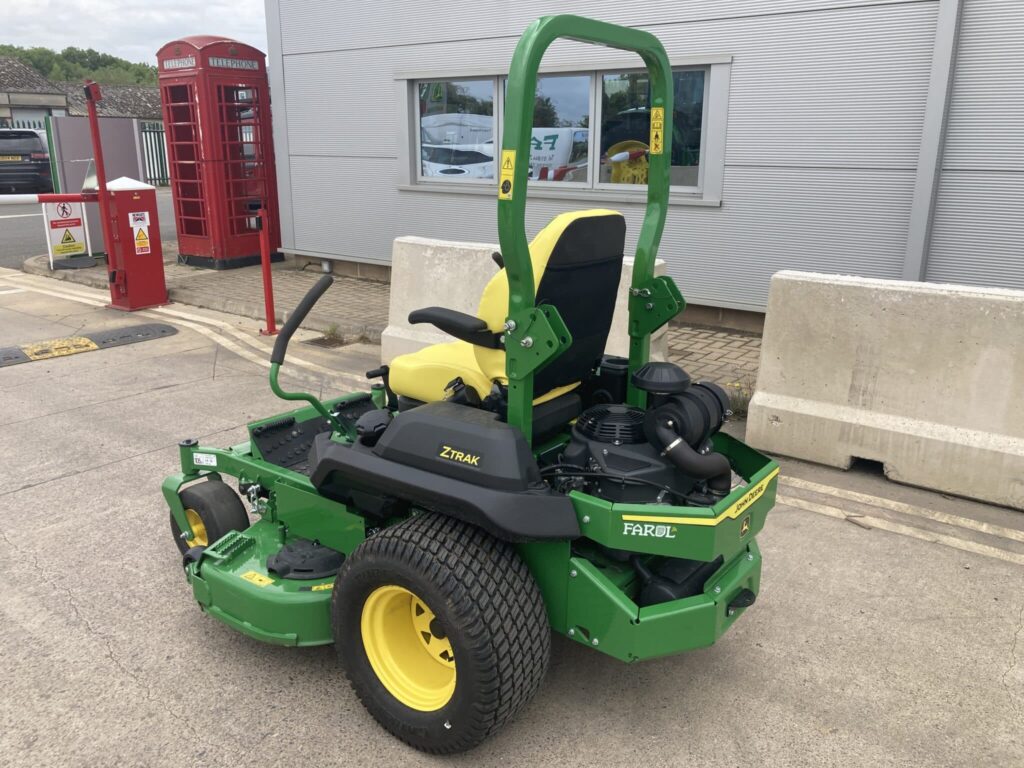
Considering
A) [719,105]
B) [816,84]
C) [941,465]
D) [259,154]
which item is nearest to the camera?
[941,465]

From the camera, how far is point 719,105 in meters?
7.71

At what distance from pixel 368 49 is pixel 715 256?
495cm

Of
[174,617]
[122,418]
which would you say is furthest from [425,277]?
[174,617]

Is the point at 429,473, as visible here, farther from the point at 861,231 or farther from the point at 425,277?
the point at 861,231

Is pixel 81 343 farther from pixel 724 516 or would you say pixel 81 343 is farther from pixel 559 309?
pixel 724 516

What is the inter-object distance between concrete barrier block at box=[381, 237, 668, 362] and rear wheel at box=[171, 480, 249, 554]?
9.57 ft

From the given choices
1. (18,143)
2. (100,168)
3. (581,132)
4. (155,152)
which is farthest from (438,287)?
(155,152)

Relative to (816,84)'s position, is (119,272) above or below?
below

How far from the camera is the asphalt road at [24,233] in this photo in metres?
13.6

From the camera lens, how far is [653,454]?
2852 millimetres

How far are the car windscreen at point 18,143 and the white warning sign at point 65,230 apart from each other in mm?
10775

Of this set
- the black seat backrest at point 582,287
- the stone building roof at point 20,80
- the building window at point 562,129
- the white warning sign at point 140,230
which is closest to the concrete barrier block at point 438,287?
the building window at point 562,129

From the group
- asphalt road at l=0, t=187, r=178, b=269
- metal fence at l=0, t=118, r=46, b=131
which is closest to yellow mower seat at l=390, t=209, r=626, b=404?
asphalt road at l=0, t=187, r=178, b=269

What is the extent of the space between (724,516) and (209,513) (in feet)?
7.51
